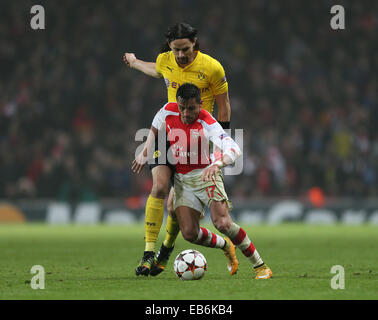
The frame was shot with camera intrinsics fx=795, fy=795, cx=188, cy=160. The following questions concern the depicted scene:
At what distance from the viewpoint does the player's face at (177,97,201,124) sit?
735 cm

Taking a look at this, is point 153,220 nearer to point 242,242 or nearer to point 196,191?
point 196,191

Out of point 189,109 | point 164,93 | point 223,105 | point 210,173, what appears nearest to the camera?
point 210,173

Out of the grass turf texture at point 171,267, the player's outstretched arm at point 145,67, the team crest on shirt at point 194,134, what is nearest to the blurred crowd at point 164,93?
the grass turf texture at point 171,267

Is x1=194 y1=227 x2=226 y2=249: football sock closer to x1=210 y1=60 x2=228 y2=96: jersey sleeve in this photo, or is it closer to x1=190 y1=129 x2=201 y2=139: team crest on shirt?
x1=190 y1=129 x2=201 y2=139: team crest on shirt

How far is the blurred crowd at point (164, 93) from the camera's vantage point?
63.2 feet

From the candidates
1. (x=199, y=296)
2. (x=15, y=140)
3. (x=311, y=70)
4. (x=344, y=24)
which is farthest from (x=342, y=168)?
(x=199, y=296)

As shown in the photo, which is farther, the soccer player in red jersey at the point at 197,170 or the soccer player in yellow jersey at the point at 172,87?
the soccer player in yellow jersey at the point at 172,87

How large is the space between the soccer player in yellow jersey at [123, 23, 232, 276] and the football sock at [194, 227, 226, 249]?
1.03 feet

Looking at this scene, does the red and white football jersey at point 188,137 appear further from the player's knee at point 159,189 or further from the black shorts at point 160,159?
the player's knee at point 159,189

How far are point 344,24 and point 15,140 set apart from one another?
9994mm

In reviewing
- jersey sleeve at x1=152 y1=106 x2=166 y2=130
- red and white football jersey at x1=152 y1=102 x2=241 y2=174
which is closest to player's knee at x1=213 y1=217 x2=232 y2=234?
red and white football jersey at x1=152 y1=102 x2=241 y2=174

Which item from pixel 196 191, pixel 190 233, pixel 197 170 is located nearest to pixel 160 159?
pixel 197 170

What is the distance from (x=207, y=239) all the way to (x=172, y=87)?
1.62 meters

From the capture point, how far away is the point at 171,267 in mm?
8758
